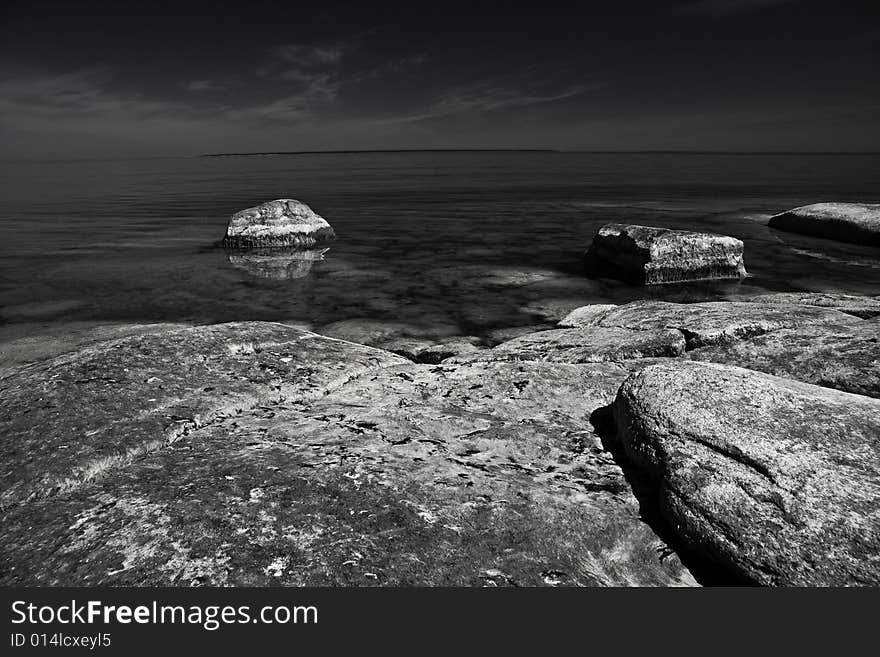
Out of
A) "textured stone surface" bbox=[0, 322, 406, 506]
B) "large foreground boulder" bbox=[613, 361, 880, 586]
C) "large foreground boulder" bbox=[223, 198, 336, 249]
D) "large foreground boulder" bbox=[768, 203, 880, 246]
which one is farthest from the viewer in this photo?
"large foreground boulder" bbox=[768, 203, 880, 246]

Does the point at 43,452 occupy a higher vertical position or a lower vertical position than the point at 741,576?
higher

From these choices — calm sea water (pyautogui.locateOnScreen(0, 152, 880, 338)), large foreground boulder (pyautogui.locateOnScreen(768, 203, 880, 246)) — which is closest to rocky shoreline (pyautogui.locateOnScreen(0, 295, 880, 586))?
calm sea water (pyautogui.locateOnScreen(0, 152, 880, 338))

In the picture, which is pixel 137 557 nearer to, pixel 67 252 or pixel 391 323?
pixel 391 323

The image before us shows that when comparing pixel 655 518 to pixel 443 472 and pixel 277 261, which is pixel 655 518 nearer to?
pixel 443 472

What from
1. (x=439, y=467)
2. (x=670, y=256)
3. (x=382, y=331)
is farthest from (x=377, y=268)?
(x=439, y=467)

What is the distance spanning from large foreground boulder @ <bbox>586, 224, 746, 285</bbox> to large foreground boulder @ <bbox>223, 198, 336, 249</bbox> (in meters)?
6.76

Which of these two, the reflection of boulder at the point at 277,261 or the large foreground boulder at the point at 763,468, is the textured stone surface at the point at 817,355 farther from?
the reflection of boulder at the point at 277,261

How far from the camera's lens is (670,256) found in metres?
9.19

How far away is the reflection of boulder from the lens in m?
10.1

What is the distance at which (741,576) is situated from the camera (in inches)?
86.2

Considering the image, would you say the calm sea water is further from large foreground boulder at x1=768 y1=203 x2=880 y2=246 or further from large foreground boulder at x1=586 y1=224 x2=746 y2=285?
large foreground boulder at x1=768 y1=203 x2=880 y2=246

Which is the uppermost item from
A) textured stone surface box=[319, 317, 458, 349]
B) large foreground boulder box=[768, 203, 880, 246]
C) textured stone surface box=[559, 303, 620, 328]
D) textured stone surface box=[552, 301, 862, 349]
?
large foreground boulder box=[768, 203, 880, 246]

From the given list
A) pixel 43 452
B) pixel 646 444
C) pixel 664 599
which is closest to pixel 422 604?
pixel 664 599

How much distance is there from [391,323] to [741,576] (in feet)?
17.2
